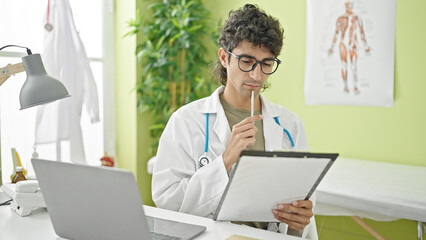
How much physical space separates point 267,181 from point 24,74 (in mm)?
2126

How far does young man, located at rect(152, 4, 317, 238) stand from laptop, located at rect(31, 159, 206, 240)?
238mm

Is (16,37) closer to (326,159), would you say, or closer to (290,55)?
(290,55)

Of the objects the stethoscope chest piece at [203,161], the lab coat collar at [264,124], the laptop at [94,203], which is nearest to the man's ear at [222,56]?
the lab coat collar at [264,124]

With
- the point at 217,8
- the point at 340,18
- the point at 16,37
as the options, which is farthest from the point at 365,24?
the point at 16,37

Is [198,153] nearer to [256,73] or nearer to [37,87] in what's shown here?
[256,73]

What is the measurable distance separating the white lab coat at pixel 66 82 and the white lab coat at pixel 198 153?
1.44 meters

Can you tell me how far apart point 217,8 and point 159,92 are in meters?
0.86

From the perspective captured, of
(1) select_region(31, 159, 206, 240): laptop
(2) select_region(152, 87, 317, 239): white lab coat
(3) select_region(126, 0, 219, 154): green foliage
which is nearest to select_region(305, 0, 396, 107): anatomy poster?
(3) select_region(126, 0, 219, 154): green foliage

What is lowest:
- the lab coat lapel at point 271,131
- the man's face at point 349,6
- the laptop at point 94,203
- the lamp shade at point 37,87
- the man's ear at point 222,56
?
the laptop at point 94,203

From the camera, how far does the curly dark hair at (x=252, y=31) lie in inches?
62.5

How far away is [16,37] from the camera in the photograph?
2.71 metres

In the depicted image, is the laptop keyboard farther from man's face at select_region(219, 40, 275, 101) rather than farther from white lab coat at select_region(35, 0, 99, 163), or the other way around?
white lab coat at select_region(35, 0, 99, 163)

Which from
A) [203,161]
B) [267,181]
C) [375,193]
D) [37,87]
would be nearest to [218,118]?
[203,161]

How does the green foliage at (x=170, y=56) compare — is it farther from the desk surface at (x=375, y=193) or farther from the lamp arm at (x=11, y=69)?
the lamp arm at (x=11, y=69)
